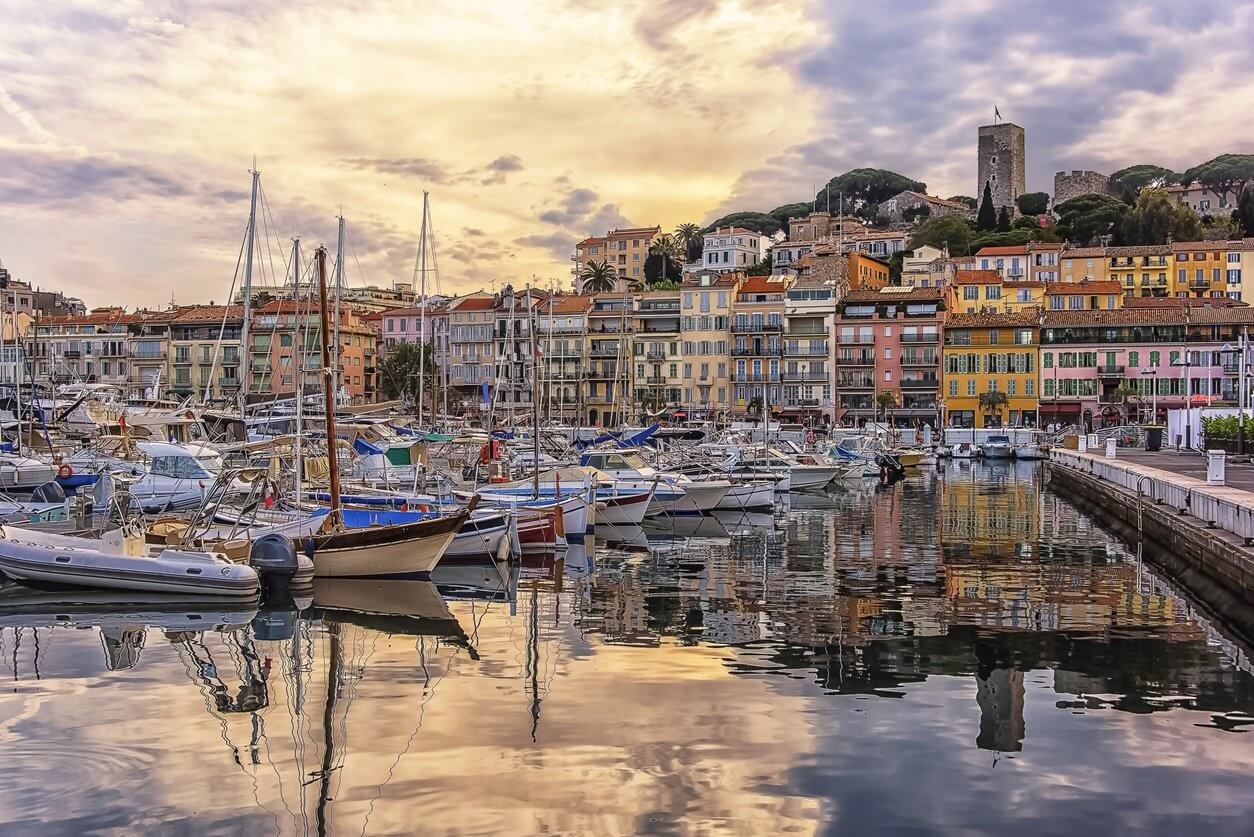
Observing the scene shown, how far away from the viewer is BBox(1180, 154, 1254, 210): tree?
17925 centimetres

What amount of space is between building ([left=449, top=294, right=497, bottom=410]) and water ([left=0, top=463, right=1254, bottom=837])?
87.4 m

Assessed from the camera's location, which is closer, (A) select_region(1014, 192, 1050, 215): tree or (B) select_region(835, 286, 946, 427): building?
(B) select_region(835, 286, 946, 427): building

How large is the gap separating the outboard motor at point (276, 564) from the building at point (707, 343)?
8527 cm

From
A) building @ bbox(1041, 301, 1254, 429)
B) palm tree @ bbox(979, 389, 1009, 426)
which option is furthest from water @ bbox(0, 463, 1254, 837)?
building @ bbox(1041, 301, 1254, 429)

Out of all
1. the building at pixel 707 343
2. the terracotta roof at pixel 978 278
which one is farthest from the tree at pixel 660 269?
the terracotta roof at pixel 978 278

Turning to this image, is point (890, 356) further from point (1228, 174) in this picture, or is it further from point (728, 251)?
point (1228, 174)

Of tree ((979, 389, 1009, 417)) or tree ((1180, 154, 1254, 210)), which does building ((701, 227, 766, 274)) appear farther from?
tree ((1180, 154, 1254, 210))

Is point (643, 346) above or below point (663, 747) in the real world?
above

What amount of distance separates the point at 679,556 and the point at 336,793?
20967 millimetres

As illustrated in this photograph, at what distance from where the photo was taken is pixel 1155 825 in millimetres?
11398

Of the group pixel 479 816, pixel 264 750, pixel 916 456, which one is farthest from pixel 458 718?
pixel 916 456

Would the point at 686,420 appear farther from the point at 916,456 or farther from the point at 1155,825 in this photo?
the point at 1155,825

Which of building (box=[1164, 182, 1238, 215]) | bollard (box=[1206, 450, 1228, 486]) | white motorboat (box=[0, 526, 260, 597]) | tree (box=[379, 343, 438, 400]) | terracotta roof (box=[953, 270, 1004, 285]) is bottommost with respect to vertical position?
white motorboat (box=[0, 526, 260, 597])

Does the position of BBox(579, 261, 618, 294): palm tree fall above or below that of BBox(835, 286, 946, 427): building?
above
